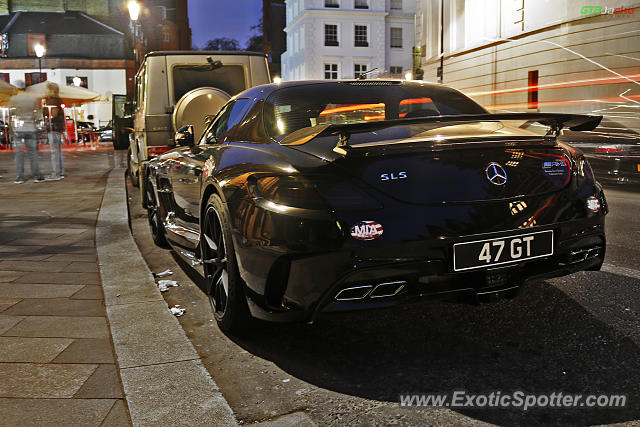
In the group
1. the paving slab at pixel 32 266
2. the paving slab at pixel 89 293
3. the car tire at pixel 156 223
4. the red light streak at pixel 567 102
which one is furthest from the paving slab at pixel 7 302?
the red light streak at pixel 567 102

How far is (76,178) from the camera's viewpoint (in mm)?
14664

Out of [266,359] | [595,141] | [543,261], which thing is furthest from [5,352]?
[595,141]

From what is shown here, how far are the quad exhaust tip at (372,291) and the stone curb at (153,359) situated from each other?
0.67 m

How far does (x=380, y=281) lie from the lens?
112 inches

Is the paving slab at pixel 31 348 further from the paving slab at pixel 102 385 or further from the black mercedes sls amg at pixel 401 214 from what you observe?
the black mercedes sls amg at pixel 401 214

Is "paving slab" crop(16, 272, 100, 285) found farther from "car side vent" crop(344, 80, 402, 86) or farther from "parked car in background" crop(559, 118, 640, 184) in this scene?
"parked car in background" crop(559, 118, 640, 184)

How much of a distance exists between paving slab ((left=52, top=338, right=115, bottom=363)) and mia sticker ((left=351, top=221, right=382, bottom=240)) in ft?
4.46

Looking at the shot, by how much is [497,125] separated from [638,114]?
46.2ft

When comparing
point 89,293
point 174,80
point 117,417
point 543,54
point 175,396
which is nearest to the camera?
point 117,417

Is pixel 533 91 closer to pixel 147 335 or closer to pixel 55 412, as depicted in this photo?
pixel 147 335

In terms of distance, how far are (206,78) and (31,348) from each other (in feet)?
23.5

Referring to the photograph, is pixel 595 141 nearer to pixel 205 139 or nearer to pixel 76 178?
pixel 205 139

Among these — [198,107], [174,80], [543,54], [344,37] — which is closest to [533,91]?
[543,54]

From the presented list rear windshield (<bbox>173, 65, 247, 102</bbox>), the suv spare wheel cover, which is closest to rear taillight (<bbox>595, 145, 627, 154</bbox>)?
rear windshield (<bbox>173, 65, 247, 102</bbox>)
